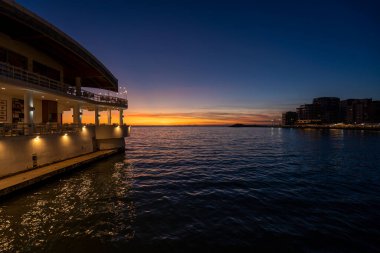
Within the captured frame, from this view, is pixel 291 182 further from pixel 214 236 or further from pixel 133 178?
pixel 133 178

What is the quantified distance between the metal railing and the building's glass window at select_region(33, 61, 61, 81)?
23.8 ft

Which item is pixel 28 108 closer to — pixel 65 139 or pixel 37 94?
pixel 37 94

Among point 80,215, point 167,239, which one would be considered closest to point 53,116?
point 80,215

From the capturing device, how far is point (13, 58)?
23219mm

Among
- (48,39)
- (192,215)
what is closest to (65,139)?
(48,39)

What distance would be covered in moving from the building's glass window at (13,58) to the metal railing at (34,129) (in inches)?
259

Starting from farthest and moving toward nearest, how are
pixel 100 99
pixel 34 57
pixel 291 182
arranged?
pixel 100 99 → pixel 34 57 → pixel 291 182

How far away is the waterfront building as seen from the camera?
18.6m

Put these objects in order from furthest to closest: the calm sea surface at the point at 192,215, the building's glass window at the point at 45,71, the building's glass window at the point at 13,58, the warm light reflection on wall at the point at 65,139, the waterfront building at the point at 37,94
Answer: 1. the building's glass window at the point at 45,71
2. the warm light reflection on wall at the point at 65,139
3. the building's glass window at the point at 13,58
4. the waterfront building at the point at 37,94
5. the calm sea surface at the point at 192,215

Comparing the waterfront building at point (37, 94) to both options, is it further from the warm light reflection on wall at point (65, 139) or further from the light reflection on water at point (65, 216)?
the light reflection on water at point (65, 216)

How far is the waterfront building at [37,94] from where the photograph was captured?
18.6 m

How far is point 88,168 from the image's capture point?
2536 cm

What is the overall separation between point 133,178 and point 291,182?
15.1 metres

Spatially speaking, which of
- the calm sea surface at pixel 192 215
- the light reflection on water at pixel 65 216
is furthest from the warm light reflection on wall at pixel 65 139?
the light reflection on water at pixel 65 216
